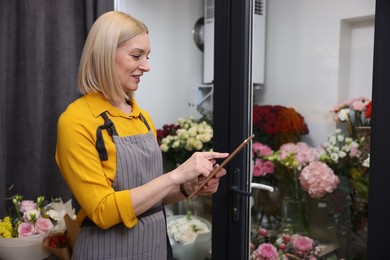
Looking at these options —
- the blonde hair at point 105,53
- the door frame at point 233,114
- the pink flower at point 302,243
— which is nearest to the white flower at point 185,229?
the door frame at point 233,114

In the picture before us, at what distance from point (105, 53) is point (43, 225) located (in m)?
0.83

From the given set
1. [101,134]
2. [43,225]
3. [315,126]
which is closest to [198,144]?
[315,126]

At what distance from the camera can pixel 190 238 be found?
75.5 inches

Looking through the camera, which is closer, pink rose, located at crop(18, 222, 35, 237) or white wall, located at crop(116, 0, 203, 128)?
pink rose, located at crop(18, 222, 35, 237)

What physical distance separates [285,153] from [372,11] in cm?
66

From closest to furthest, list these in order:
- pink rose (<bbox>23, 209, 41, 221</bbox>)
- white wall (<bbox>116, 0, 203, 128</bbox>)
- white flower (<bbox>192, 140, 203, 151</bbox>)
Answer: pink rose (<bbox>23, 209, 41, 221</bbox>) < white flower (<bbox>192, 140, 203, 151</bbox>) < white wall (<bbox>116, 0, 203, 128</bbox>)

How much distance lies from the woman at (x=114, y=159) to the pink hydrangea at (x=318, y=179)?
1.57 ft

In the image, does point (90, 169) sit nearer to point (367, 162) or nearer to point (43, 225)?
point (43, 225)

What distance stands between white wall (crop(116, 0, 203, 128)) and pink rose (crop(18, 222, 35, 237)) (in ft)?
3.28

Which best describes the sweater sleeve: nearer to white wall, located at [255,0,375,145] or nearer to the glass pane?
the glass pane

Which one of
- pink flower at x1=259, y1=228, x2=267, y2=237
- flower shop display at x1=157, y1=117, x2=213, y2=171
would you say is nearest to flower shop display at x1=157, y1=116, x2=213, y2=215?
flower shop display at x1=157, y1=117, x2=213, y2=171

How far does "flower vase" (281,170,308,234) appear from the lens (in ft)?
5.47

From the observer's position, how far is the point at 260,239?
1714 mm

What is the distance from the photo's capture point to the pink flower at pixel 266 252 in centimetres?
164
